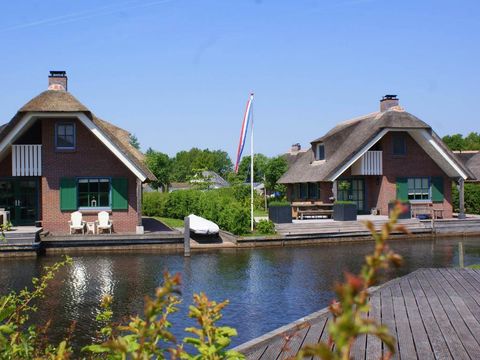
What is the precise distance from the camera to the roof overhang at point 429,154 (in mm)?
27375

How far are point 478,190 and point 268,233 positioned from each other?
17.9m

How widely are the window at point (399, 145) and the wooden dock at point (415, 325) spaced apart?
19.8 m

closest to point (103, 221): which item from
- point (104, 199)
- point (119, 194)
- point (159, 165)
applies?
point (104, 199)

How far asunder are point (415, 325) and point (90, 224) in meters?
17.5

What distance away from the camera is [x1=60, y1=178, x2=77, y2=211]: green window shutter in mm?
22375

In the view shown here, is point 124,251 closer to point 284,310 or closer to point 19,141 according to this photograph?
point 19,141

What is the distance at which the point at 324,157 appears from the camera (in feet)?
106

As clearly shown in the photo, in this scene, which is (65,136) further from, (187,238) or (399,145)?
(399,145)

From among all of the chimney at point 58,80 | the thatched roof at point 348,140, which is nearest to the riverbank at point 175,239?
the thatched roof at point 348,140

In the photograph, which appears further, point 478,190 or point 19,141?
point 478,190

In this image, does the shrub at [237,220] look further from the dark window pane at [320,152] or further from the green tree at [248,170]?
the green tree at [248,170]

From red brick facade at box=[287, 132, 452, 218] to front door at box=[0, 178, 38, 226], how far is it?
15.8 meters

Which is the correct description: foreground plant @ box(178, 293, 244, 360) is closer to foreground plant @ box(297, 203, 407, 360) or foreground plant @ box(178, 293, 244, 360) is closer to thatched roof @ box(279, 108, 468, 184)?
foreground plant @ box(297, 203, 407, 360)

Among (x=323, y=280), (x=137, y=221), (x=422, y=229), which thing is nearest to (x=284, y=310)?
(x=323, y=280)
